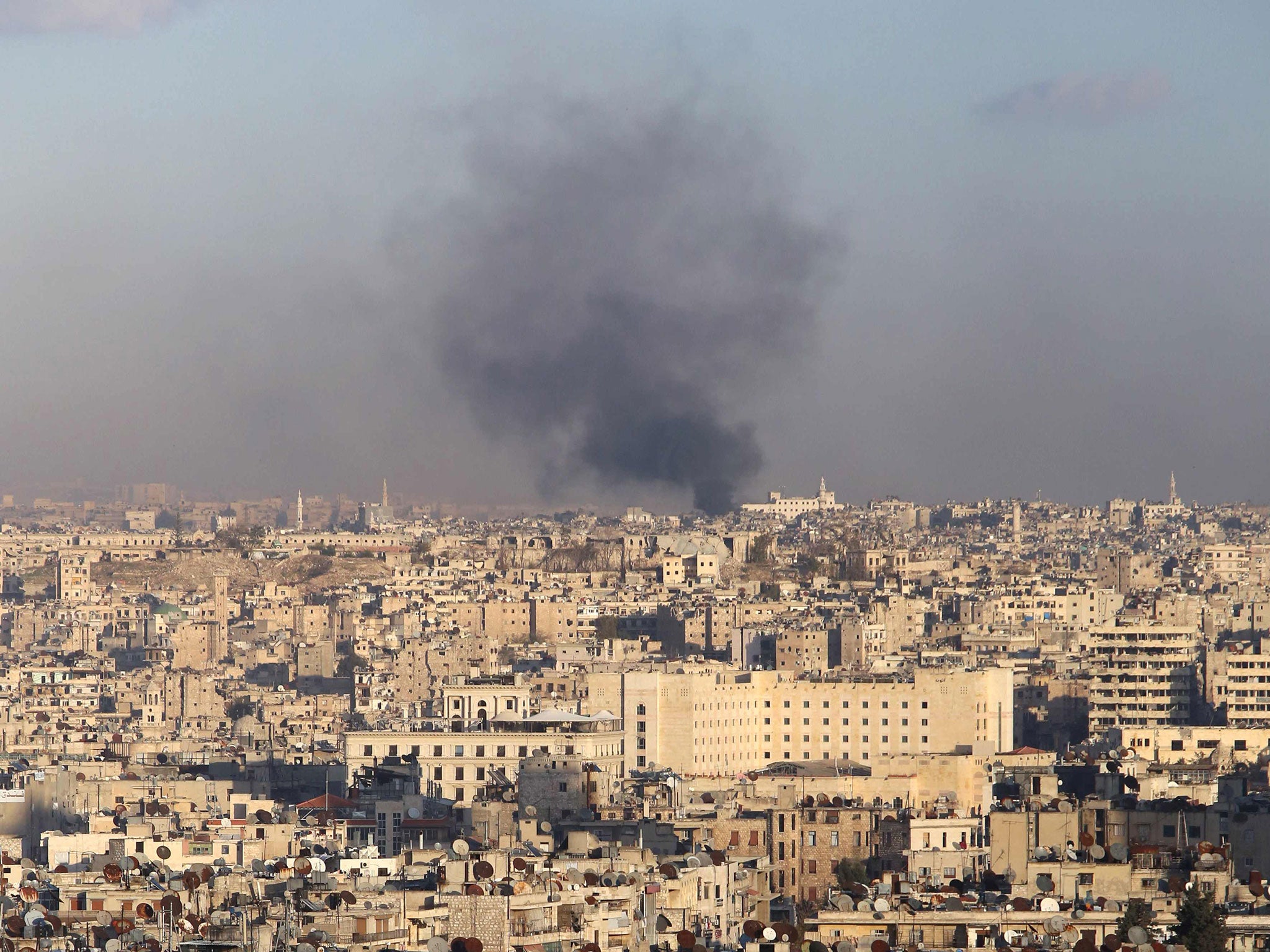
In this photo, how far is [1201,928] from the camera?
31.0 metres

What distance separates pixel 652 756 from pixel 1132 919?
39824 millimetres

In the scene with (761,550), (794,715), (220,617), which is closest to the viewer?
(794,715)

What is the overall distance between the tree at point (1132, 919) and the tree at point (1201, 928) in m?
0.28

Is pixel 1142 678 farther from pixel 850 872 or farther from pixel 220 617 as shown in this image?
pixel 220 617

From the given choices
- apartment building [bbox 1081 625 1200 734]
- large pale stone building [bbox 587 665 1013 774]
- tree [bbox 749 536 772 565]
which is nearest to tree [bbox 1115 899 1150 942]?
large pale stone building [bbox 587 665 1013 774]

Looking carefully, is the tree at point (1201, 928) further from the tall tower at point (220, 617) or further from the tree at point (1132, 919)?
the tall tower at point (220, 617)

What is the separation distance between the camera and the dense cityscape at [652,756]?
3347 cm

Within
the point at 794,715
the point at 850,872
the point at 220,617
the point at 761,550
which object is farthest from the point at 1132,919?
the point at 761,550

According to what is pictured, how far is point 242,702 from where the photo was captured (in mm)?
103125

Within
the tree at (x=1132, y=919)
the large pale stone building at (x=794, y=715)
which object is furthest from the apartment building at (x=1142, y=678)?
the tree at (x=1132, y=919)

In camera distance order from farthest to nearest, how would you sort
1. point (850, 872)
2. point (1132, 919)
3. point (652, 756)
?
point (652, 756), point (850, 872), point (1132, 919)

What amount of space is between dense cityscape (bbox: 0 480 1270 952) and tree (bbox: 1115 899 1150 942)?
0.16ft

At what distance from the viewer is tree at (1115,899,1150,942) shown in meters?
31.4

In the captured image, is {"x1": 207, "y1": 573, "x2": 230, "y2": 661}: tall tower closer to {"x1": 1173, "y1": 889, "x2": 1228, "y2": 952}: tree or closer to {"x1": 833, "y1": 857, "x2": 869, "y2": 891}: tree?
{"x1": 833, "y1": 857, "x2": 869, "y2": 891}: tree
